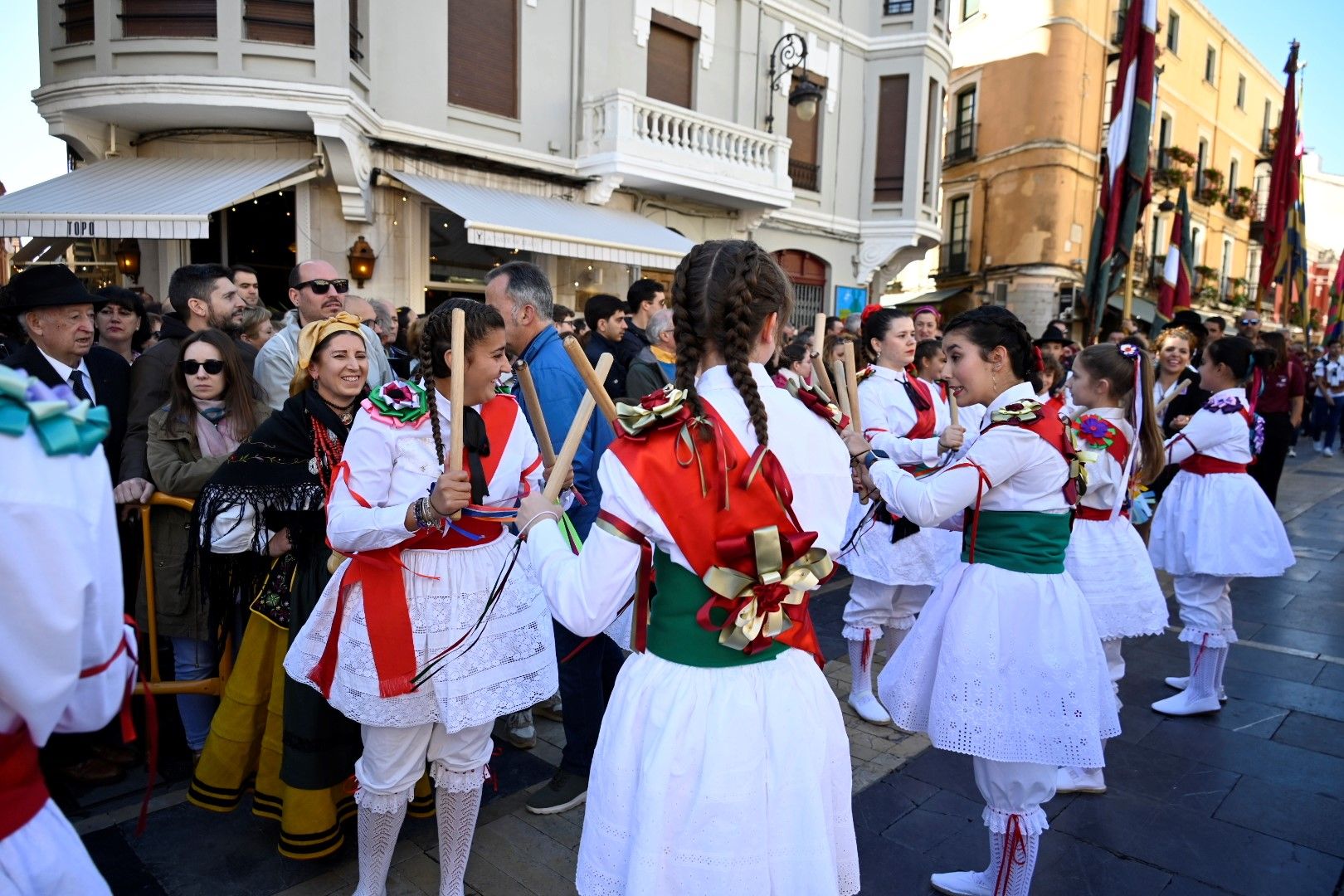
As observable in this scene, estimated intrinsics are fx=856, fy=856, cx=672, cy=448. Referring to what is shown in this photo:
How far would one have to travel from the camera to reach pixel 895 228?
1780 centimetres

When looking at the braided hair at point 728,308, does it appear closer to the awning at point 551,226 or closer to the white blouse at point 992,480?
the white blouse at point 992,480

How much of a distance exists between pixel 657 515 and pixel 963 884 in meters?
2.22

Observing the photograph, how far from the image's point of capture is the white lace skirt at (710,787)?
182 cm

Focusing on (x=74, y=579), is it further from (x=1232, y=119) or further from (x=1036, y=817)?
(x=1232, y=119)

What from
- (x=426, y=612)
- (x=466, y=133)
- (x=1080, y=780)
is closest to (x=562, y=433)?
(x=426, y=612)

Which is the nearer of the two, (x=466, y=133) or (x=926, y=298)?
(x=466, y=133)

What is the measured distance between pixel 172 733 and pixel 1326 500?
14.4m

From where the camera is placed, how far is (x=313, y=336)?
3178mm

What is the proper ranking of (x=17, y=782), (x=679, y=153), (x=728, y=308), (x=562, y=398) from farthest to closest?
(x=679, y=153), (x=562, y=398), (x=728, y=308), (x=17, y=782)

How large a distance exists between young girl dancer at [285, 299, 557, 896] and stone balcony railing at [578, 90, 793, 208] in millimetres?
10646

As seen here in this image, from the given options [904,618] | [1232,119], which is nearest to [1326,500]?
[904,618]

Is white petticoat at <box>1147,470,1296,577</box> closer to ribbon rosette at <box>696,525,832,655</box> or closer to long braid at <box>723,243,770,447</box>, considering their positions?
ribbon rosette at <box>696,525,832,655</box>

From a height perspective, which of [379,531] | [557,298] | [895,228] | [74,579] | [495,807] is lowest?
[495,807]

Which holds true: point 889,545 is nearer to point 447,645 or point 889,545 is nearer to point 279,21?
point 447,645
